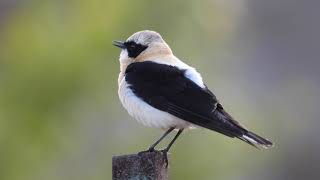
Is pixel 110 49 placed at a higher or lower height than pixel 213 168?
higher

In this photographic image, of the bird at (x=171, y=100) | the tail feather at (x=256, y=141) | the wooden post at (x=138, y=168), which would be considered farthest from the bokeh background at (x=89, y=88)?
the wooden post at (x=138, y=168)

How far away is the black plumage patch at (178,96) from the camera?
5602 millimetres

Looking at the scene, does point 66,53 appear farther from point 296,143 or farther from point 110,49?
point 296,143

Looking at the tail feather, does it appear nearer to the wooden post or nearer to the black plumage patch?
the black plumage patch

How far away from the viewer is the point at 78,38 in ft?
31.8

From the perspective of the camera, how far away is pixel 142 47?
6.80 meters

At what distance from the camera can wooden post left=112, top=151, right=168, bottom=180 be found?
15.3 ft

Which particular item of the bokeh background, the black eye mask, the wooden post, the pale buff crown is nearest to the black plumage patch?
the pale buff crown

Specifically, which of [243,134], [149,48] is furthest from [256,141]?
[149,48]

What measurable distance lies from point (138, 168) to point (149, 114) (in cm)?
128

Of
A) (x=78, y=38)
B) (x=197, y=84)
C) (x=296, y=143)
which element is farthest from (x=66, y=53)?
(x=296, y=143)

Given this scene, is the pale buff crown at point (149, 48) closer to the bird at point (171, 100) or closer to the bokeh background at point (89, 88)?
the bird at point (171, 100)

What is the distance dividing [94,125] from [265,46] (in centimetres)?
994

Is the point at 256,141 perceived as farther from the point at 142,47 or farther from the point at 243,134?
the point at 142,47
